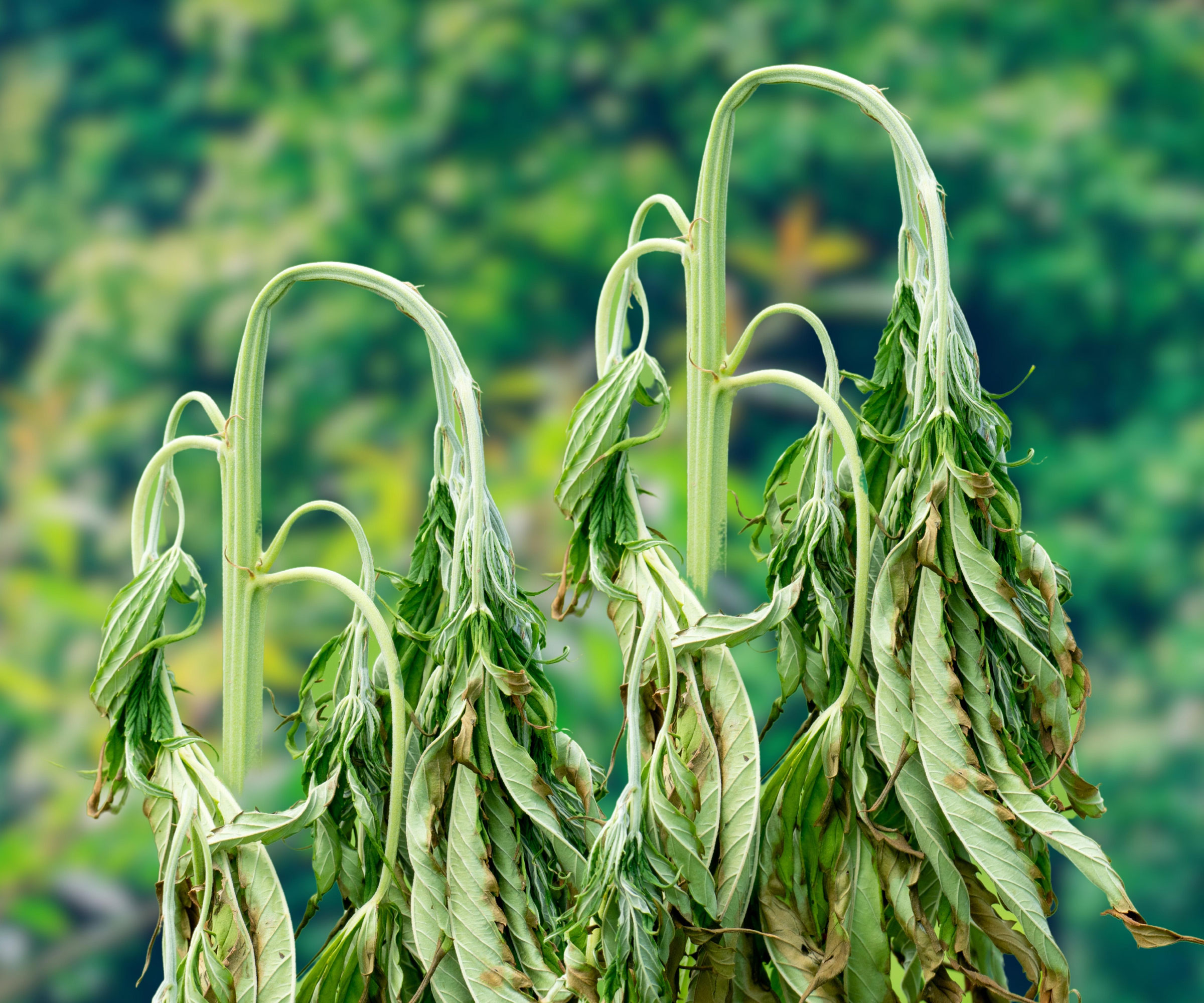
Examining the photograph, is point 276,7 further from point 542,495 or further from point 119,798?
point 119,798

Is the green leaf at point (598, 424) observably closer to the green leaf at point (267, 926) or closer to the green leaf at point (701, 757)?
the green leaf at point (701, 757)

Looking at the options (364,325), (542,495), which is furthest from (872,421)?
(364,325)

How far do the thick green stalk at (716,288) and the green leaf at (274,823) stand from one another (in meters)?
0.17

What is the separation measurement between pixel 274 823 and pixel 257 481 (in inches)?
5.4

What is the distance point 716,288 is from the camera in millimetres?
500

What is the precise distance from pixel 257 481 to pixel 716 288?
0.67ft

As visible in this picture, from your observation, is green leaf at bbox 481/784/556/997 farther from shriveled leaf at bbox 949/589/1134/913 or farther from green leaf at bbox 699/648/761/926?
shriveled leaf at bbox 949/589/1134/913

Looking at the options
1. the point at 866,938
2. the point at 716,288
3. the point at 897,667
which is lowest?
the point at 866,938

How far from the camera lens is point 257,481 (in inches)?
19.6

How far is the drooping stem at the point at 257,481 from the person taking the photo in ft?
1.51

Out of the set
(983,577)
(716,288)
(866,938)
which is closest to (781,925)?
(866,938)

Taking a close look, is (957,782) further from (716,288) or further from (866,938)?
(716,288)

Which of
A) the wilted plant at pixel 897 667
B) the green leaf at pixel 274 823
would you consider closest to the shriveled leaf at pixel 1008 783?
the wilted plant at pixel 897 667

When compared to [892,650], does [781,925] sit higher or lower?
lower
